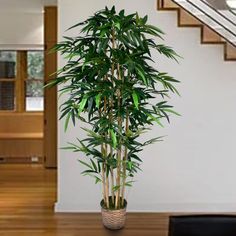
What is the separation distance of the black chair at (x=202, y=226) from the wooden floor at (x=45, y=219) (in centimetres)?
162

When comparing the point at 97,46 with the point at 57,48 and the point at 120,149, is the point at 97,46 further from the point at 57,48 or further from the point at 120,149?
the point at 120,149

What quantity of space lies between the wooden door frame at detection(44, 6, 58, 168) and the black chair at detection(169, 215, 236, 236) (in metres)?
4.88

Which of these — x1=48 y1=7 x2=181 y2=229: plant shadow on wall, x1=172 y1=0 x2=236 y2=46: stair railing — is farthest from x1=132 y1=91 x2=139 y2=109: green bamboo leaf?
x1=172 y1=0 x2=236 y2=46: stair railing

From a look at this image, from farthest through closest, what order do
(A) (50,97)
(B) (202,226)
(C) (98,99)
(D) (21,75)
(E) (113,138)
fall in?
1. (D) (21,75)
2. (A) (50,97)
3. (E) (113,138)
4. (C) (98,99)
5. (B) (202,226)

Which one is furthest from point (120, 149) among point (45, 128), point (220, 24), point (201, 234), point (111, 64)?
point (45, 128)

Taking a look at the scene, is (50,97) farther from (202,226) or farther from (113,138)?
(202,226)

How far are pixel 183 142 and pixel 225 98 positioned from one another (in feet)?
2.22

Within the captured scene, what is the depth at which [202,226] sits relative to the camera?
8.43 ft

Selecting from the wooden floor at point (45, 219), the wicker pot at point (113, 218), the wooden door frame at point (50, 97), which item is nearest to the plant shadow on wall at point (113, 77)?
the wicker pot at point (113, 218)

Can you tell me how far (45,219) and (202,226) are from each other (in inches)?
95.1

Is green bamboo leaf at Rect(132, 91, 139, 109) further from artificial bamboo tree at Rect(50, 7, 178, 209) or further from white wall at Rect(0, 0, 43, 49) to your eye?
white wall at Rect(0, 0, 43, 49)

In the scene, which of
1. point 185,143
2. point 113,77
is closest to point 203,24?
point 185,143

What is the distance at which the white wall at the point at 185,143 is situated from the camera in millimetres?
4750

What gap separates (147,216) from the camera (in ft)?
15.5
